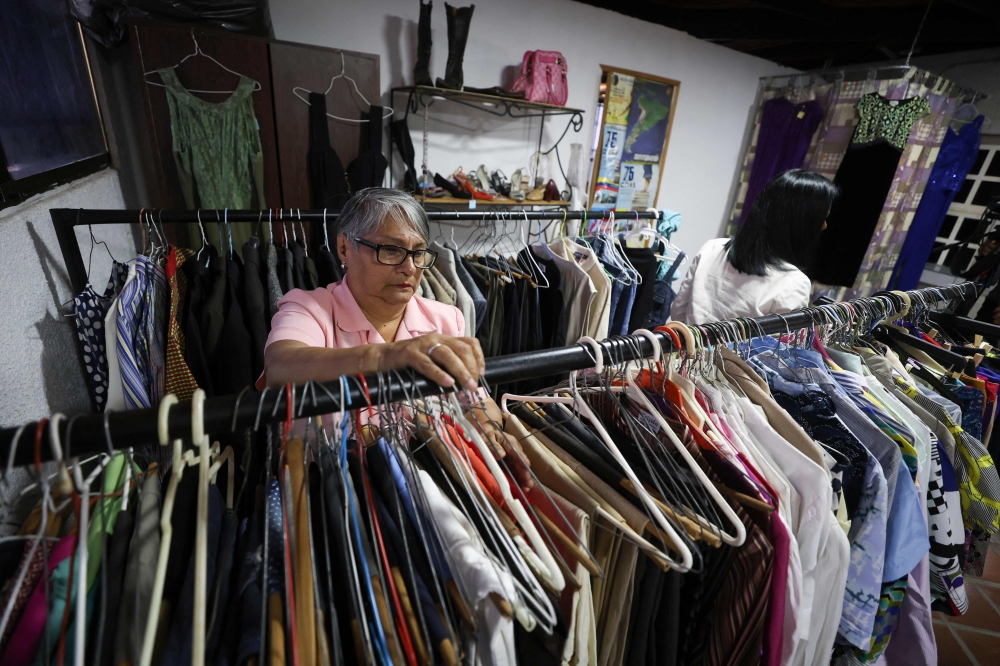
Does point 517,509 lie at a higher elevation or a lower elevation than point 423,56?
lower

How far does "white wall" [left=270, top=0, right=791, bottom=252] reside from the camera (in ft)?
8.41

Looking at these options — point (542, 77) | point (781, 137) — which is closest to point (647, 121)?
point (781, 137)

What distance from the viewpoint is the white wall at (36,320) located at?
101 centimetres

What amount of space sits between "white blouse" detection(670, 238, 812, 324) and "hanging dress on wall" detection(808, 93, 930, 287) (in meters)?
2.10

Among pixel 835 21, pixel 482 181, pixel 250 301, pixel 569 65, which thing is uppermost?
pixel 835 21

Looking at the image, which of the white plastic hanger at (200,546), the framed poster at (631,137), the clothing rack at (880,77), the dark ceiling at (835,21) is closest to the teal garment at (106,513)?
the white plastic hanger at (200,546)

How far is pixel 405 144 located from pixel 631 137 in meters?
1.95

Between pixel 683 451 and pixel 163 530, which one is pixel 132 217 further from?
pixel 683 451

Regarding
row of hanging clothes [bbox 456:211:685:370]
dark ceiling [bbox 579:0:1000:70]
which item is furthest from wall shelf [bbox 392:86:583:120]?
row of hanging clothes [bbox 456:211:685:370]

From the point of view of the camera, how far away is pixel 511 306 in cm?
186

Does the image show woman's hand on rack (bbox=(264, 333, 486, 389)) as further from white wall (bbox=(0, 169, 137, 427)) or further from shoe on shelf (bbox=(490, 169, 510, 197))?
shoe on shelf (bbox=(490, 169, 510, 197))

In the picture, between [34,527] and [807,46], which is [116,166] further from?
[807,46]

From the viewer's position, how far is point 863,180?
3215mm

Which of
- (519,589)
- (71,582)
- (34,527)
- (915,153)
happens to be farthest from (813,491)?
(915,153)
